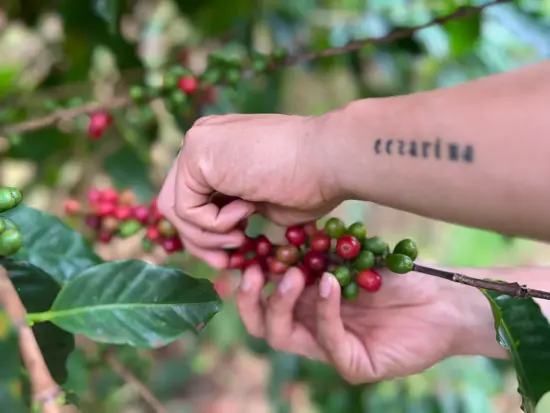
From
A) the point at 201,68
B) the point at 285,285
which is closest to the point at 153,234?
the point at 285,285

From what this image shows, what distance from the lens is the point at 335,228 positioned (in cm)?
82

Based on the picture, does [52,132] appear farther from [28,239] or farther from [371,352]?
[371,352]

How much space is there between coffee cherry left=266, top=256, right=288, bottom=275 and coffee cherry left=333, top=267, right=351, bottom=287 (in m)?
0.09

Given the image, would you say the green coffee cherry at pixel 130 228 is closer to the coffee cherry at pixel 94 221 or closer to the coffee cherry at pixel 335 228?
the coffee cherry at pixel 94 221

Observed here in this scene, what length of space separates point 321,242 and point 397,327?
0.24 meters

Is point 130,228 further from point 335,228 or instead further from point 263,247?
point 335,228

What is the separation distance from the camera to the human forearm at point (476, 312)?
3.14ft

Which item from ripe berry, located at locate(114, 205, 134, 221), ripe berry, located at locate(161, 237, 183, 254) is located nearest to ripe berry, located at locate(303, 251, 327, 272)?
ripe berry, located at locate(161, 237, 183, 254)

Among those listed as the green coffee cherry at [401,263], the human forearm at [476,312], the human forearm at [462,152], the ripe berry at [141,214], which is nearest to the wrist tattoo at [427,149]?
the human forearm at [462,152]

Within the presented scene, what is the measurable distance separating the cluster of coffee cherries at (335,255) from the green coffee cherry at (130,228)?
0.20 m

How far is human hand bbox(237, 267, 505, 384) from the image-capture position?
3.16 ft

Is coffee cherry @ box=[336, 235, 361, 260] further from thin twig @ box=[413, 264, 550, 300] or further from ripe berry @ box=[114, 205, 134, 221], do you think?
ripe berry @ box=[114, 205, 134, 221]

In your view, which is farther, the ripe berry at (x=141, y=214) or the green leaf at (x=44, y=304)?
the ripe berry at (x=141, y=214)

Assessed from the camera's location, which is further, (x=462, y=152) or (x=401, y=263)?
(x=401, y=263)
